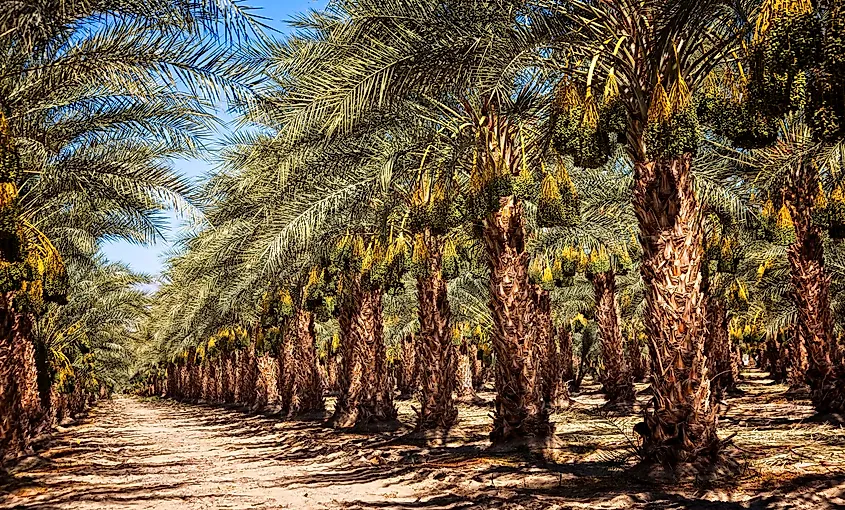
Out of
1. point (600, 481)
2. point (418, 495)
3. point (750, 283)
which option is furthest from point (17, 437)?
point (750, 283)

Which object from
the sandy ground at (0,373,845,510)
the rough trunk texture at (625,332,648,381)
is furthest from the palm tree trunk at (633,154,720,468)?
the rough trunk texture at (625,332,648,381)

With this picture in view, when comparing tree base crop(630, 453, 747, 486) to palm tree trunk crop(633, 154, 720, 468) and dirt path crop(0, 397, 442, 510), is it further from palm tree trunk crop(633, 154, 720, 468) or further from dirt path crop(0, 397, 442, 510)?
dirt path crop(0, 397, 442, 510)

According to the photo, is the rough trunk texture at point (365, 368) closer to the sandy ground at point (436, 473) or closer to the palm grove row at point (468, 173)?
the palm grove row at point (468, 173)

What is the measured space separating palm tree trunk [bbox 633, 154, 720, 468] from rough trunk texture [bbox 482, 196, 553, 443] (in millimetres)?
→ 2641

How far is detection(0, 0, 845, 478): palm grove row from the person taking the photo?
7953 mm

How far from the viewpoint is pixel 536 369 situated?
11.1 metres

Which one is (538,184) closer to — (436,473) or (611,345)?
(436,473)

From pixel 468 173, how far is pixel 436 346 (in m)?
3.21

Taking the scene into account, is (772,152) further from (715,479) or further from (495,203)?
(715,479)

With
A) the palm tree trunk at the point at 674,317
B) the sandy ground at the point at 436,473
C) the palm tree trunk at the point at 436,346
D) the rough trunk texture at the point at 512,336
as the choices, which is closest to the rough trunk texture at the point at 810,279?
the sandy ground at the point at 436,473

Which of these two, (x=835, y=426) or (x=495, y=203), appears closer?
(x=495, y=203)

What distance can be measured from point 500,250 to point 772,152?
5.76m

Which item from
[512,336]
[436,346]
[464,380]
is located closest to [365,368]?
[436,346]

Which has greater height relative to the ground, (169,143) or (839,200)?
(169,143)
